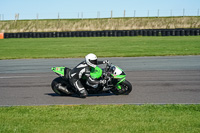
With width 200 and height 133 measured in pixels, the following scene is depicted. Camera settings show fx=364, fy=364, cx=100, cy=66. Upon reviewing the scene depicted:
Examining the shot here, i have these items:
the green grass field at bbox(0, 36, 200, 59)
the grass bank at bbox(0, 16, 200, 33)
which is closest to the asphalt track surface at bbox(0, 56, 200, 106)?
the green grass field at bbox(0, 36, 200, 59)

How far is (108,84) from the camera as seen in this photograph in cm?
971

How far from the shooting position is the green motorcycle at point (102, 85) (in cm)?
966

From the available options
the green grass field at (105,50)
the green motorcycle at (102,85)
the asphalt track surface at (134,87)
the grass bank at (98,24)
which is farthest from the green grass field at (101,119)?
the grass bank at (98,24)

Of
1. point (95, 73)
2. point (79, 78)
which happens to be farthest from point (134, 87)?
point (79, 78)

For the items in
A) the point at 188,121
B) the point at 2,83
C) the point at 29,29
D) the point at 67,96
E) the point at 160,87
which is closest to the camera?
the point at 188,121

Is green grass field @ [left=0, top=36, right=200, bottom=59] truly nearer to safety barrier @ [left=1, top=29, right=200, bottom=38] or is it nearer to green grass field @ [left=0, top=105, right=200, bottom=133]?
safety barrier @ [left=1, top=29, right=200, bottom=38]

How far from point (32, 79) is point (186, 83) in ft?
18.2

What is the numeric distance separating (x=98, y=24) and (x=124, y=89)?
64.1 m

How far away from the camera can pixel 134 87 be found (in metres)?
11.2

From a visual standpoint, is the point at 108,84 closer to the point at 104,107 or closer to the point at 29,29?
the point at 104,107

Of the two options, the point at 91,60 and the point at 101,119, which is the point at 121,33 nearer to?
the point at 91,60

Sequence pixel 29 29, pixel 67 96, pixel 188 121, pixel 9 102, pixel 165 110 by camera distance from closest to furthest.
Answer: pixel 188 121, pixel 165 110, pixel 9 102, pixel 67 96, pixel 29 29

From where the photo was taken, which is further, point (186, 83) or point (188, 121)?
point (186, 83)

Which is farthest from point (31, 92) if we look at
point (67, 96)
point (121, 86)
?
point (121, 86)
